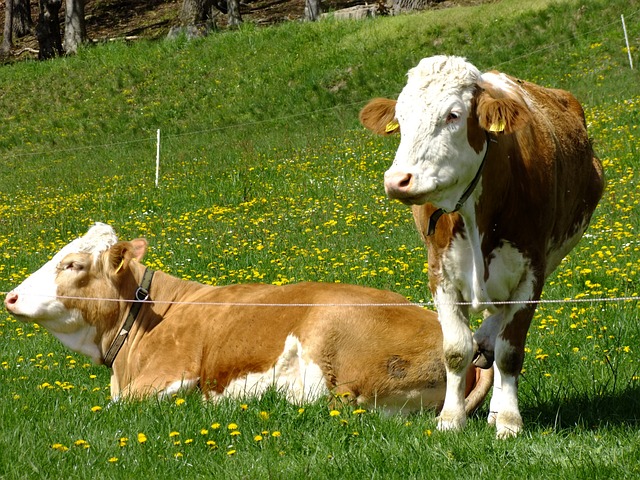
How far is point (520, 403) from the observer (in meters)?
6.71

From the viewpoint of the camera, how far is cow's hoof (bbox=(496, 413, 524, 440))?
225 inches

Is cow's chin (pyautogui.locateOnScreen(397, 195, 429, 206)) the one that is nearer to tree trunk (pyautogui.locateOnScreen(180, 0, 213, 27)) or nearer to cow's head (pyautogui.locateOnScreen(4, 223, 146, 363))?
cow's head (pyautogui.locateOnScreen(4, 223, 146, 363))

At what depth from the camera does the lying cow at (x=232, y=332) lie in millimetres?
6551

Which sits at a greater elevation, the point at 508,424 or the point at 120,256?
the point at 120,256

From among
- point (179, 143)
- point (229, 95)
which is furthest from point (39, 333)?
point (229, 95)

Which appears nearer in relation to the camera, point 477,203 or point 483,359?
point 477,203

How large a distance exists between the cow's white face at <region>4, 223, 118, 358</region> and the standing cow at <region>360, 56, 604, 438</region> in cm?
282

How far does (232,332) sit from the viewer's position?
23.2 ft

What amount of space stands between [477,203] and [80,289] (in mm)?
3414

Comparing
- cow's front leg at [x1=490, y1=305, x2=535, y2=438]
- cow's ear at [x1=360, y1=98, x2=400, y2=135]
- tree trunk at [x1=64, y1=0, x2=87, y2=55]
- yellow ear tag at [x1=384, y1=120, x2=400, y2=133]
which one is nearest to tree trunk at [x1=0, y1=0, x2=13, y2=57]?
tree trunk at [x1=64, y1=0, x2=87, y2=55]

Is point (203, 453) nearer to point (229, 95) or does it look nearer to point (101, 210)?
point (101, 210)

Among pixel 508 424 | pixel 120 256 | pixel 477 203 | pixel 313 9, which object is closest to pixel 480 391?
pixel 508 424

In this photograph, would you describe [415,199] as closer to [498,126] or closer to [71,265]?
[498,126]

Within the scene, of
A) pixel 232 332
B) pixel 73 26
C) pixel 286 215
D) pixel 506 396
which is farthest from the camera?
pixel 73 26
